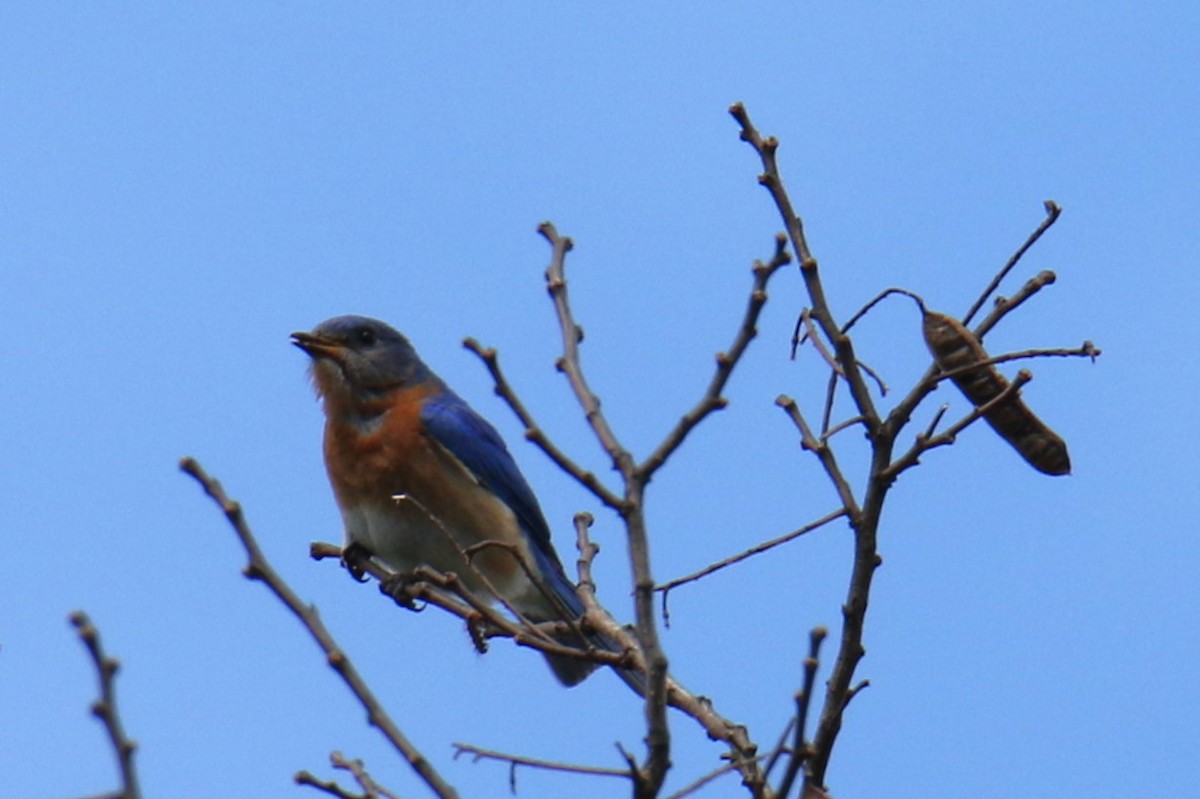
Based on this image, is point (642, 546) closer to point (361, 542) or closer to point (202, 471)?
point (202, 471)

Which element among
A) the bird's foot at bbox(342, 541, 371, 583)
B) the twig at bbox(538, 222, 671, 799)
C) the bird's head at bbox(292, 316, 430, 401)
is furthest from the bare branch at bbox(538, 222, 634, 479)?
the bird's head at bbox(292, 316, 430, 401)

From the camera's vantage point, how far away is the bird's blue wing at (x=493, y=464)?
8.99m

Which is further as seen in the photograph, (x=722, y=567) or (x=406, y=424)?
(x=406, y=424)

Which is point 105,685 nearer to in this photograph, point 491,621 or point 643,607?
point 643,607

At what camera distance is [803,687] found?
3141 mm

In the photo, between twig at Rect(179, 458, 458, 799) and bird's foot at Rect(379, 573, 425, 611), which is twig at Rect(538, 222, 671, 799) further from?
bird's foot at Rect(379, 573, 425, 611)

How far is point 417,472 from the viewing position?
873 cm

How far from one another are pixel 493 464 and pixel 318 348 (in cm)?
108

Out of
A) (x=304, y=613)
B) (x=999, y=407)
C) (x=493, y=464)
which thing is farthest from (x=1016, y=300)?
(x=493, y=464)

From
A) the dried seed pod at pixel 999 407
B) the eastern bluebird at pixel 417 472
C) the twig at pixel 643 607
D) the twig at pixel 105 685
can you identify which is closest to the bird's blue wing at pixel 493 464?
the eastern bluebird at pixel 417 472

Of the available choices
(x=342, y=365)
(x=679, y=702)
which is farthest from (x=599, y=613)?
(x=342, y=365)

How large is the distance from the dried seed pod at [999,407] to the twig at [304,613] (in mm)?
2495

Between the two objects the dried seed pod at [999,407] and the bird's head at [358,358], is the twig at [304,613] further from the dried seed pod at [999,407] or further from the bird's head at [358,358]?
the bird's head at [358,358]

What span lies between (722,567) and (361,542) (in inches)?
150
